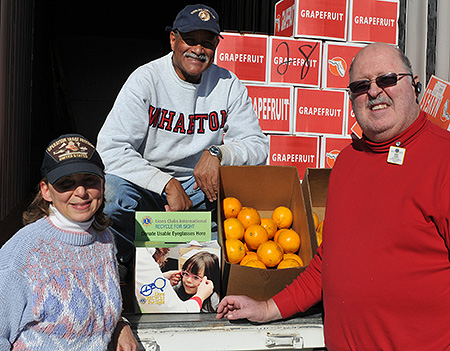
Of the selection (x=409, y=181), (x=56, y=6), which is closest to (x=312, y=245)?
(x=409, y=181)

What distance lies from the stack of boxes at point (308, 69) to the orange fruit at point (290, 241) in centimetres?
236

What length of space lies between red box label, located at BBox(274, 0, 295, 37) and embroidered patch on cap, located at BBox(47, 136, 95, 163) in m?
3.59

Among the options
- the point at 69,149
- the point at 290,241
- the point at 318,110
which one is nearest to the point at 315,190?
the point at 290,241

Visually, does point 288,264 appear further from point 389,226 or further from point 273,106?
point 273,106

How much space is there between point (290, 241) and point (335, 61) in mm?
2830

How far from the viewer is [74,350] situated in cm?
156

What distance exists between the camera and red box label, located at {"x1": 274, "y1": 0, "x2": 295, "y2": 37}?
15.8 feet

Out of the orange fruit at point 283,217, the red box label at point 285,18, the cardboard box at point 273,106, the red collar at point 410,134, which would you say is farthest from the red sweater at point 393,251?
the red box label at point 285,18

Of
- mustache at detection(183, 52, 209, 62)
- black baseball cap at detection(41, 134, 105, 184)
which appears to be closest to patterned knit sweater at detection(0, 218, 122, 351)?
black baseball cap at detection(41, 134, 105, 184)

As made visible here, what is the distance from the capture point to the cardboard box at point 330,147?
4867mm

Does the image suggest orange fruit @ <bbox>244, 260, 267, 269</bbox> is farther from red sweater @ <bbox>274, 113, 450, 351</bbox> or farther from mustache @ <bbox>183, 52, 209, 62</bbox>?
mustache @ <bbox>183, 52, 209, 62</bbox>

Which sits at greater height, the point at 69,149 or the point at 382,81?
the point at 382,81

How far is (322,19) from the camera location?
4734mm

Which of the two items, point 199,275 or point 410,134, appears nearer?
point 410,134
